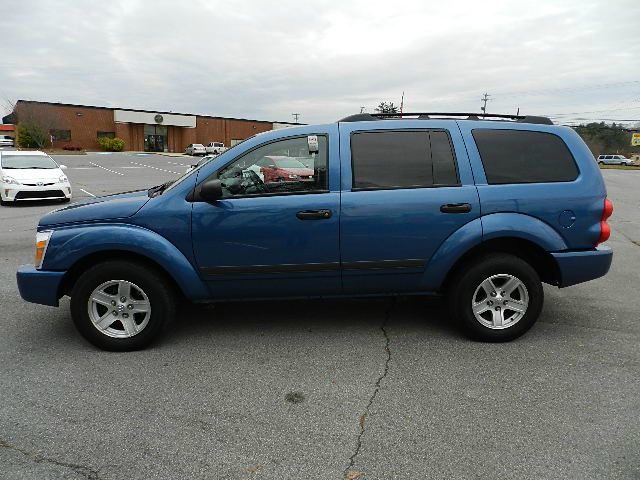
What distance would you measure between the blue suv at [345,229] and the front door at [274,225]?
0.03 feet

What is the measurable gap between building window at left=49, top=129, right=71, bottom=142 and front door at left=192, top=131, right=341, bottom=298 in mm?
54394

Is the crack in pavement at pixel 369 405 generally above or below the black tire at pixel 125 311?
below

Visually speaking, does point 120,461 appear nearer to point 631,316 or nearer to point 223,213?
point 223,213

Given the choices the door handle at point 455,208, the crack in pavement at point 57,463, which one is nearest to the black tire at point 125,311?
the crack in pavement at point 57,463

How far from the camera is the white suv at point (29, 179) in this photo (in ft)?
36.5

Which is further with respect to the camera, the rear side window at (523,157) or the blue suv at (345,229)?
the rear side window at (523,157)

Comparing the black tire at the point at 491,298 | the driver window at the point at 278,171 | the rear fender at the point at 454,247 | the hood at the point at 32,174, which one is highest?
the hood at the point at 32,174

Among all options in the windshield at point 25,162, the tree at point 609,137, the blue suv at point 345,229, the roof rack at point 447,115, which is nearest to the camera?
the blue suv at point 345,229

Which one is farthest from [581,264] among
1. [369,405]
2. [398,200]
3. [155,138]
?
[155,138]

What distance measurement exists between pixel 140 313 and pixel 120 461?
55.2 inches

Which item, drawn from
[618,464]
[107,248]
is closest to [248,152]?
[107,248]

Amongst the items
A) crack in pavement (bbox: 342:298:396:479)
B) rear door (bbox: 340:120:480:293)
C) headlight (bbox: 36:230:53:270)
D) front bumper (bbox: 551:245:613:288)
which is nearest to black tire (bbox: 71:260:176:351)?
headlight (bbox: 36:230:53:270)

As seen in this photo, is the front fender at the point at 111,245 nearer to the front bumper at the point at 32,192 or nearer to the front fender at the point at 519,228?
the front fender at the point at 519,228

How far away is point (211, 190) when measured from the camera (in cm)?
333
